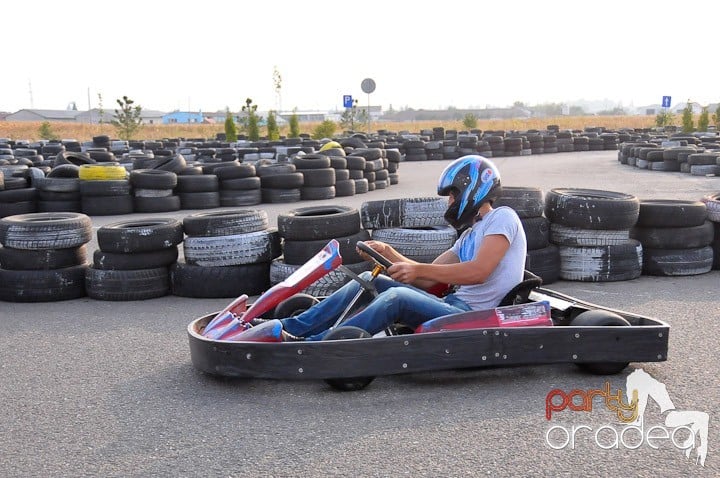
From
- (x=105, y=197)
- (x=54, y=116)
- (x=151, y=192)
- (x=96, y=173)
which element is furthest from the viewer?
(x=54, y=116)

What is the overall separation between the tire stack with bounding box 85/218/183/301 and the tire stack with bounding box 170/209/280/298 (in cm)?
12

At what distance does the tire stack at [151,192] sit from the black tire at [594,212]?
718 centimetres

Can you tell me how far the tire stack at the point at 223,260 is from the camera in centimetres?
600

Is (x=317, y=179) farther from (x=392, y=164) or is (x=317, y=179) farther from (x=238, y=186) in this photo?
(x=392, y=164)

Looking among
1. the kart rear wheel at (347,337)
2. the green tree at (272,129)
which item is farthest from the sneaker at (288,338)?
the green tree at (272,129)

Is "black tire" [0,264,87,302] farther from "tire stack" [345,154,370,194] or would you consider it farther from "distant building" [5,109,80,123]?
"distant building" [5,109,80,123]

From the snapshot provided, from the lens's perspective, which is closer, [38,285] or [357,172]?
[38,285]

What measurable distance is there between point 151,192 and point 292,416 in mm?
8870

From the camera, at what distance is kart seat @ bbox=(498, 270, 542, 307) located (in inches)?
151

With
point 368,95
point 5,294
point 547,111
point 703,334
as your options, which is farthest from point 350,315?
point 547,111

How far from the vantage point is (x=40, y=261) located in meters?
6.15

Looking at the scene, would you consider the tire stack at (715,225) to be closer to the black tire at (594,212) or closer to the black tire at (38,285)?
the black tire at (594,212)

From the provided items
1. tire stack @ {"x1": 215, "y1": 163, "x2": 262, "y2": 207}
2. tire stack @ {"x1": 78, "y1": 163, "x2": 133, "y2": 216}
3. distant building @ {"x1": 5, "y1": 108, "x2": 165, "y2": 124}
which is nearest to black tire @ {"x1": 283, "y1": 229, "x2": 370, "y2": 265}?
tire stack @ {"x1": 78, "y1": 163, "x2": 133, "y2": 216}

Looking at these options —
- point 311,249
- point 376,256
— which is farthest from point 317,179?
point 376,256
